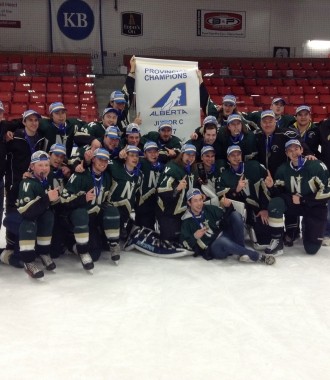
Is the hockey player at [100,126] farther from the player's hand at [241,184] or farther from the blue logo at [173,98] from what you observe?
the player's hand at [241,184]

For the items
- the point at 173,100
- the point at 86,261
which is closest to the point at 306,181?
the point at 173,100

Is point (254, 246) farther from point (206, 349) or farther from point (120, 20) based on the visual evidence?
point (120, 20)

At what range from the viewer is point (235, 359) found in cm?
246

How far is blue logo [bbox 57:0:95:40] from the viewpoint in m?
13.2

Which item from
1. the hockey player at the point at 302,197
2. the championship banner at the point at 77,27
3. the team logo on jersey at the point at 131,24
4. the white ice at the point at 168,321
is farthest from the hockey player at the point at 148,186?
the team logo on jersey at the point at 131,24

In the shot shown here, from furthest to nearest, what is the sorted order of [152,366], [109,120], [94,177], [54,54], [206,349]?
[54,54] → [109,120] → [94,177] → [206,349] → [152,366]

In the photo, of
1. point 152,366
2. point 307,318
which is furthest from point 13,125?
point 307,318

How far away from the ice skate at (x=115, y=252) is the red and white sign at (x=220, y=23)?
11.5m

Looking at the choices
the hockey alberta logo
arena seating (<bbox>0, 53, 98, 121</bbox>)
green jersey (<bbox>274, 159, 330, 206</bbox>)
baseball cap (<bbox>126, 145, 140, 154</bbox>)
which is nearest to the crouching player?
baseball cap (<bbox>126, 145, 140, 154</bbox>)

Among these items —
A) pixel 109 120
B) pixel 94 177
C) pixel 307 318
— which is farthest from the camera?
pixel 109 120

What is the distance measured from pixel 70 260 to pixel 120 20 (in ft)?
36.6

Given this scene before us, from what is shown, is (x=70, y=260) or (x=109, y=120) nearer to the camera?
(x=70, y=260)

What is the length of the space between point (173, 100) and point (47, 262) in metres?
2.40

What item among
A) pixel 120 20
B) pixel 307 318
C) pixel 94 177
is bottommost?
pixel 307 318
